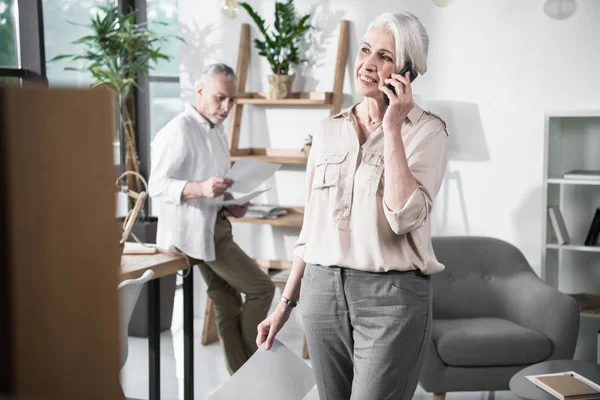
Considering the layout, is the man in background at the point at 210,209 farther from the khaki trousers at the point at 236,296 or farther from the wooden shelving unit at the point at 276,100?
the wooden shelving unit at the point at 276,100

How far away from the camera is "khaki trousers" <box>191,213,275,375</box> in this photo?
11.2 feet

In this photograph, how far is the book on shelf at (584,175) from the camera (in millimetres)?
3840

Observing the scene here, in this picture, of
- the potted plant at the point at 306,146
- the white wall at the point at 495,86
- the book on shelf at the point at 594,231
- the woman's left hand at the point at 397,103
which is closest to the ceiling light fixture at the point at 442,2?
the white wall at the point at 495,86

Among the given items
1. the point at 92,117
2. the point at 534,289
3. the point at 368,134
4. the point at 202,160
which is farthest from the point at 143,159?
the point at 92,117

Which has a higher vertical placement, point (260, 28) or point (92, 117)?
point (260, 28)

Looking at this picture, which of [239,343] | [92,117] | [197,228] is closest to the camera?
[92,117]

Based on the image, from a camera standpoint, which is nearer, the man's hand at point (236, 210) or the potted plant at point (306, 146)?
the man's hand at point (236, 210)

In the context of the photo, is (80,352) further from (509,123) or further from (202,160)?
(509,123)

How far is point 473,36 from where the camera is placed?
Result: 14.5ft

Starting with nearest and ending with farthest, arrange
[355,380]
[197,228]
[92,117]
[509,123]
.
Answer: [92,117]
[355,380]
[197,228]
[509,123]

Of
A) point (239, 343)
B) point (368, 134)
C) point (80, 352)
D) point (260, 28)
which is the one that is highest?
point (260, 28)

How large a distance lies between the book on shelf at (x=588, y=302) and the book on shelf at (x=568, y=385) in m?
1.17

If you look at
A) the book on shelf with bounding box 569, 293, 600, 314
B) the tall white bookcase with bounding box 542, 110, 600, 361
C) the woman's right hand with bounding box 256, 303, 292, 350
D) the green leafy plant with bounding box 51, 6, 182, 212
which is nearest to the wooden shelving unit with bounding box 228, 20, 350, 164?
the green leafy plant with bounding box 51, 6, 182, 212

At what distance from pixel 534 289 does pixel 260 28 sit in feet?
8.05
